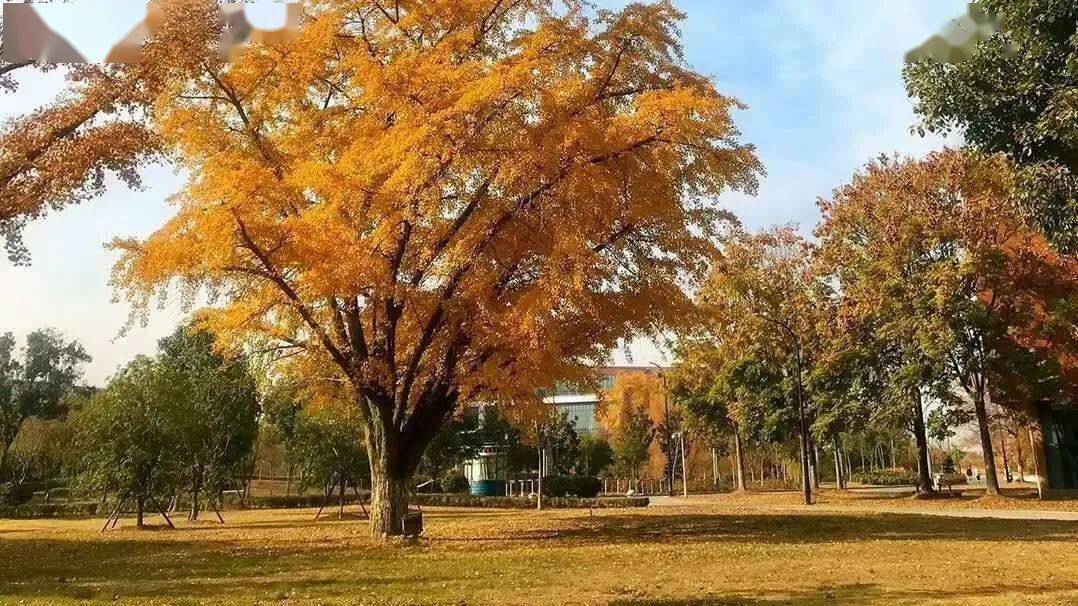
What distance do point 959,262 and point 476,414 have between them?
30016mm

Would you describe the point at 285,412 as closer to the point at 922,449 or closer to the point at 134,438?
the point at 134,438

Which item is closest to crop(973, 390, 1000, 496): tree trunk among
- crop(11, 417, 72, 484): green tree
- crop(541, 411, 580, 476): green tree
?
crop(541, 411, 580, 476): green tree

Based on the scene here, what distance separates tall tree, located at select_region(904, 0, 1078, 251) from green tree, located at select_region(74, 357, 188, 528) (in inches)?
876

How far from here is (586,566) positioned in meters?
11.3

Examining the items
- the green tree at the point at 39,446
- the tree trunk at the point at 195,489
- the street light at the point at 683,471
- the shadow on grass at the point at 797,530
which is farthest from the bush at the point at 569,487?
the green tree at the point at 39,446

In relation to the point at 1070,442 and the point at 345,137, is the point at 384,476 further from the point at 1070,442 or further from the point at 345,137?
the point at 1070,442

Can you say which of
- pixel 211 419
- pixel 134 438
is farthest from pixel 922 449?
pixel 134 438

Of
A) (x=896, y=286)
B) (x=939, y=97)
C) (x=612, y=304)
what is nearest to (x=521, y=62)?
(x=612, y=304)

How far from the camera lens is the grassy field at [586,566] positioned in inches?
337

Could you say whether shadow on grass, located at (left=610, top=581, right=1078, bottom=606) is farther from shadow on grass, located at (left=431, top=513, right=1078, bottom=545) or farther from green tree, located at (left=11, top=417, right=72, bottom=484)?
green tree, located at (left=11, top=417, right=72, bottom=484)

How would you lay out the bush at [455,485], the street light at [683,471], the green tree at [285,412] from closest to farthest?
the green tree at [285,412] → the street light at [683,471] → the bush at [455,485]

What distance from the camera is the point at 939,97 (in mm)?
10422

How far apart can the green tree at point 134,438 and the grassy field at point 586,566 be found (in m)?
4.38
